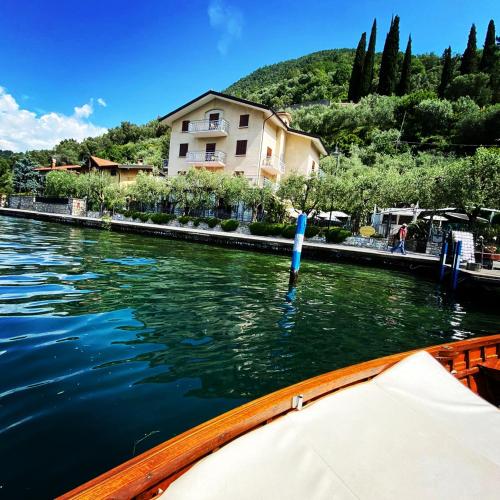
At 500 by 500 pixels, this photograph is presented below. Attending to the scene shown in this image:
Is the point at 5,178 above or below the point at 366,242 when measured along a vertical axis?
above

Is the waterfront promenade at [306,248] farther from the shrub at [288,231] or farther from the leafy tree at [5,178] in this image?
the leafy tree at [5,178]

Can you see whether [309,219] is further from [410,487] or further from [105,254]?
[410,487]

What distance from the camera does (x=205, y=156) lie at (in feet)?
116

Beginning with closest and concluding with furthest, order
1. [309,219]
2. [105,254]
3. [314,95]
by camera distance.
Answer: [105,254] < [309,219] < [314,95]

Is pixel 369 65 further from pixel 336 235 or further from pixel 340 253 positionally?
pixel 340 253

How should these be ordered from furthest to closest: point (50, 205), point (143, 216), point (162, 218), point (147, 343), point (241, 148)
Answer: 1. point (50, 205)
2. point (241, 148)
3. point (143, 216)
4. point (162, 218)
5. point (147, 343)

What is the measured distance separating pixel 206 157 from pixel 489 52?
55955 millimetres

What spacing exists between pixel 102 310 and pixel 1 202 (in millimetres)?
50341

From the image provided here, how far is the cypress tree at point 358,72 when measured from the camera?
63875mm

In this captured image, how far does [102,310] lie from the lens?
20.6 ft

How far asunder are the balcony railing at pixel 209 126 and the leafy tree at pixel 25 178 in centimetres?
3648

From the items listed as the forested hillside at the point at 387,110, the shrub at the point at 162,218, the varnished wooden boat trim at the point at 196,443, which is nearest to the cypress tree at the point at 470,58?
the forested hillside at the point at 387,110

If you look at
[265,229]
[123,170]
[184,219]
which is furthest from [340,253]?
[123,170]

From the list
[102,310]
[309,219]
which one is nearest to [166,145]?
[309,219]
